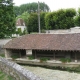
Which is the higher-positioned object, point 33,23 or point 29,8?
point 29,8

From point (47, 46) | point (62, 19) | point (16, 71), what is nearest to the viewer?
point (16, 71)

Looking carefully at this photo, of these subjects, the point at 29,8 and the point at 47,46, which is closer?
the point at 47,46

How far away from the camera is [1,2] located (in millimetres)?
29828

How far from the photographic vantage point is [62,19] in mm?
42812

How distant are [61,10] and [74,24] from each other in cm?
432

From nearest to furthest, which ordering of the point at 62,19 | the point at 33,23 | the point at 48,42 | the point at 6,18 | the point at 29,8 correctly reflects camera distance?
the point at 48,42 → the point at 6,18 → the point at 62,19 → the point at 33,23 → the point at 29,8

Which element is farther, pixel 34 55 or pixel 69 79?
pixel 34 55

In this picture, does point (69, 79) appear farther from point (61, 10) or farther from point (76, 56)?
point (61, 10)

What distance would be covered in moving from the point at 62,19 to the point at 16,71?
32402 mm

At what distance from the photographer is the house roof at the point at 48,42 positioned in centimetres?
2357

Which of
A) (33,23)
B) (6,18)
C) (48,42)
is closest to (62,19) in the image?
(33,23)

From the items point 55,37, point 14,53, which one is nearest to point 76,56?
point 55,37

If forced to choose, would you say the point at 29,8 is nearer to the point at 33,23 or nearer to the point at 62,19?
the point at 33,23

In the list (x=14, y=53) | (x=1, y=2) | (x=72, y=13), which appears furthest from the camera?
(x=72, y=13)
